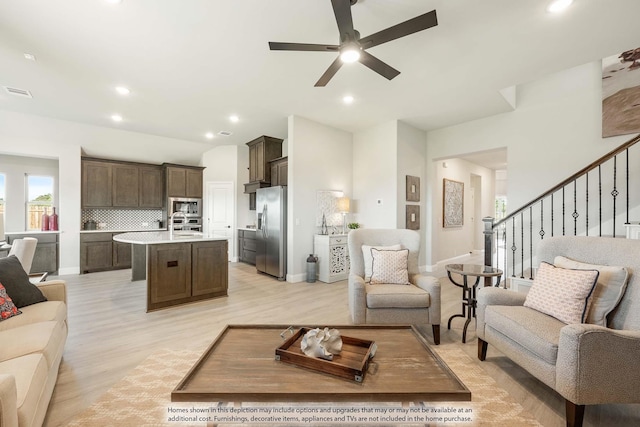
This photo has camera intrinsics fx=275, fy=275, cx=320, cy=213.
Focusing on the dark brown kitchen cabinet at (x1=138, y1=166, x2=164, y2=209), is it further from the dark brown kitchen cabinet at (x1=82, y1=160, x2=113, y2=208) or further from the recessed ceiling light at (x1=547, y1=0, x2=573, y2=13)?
the recessed ceiling light at (x1=547, y1=0, x2=573, y2=13)

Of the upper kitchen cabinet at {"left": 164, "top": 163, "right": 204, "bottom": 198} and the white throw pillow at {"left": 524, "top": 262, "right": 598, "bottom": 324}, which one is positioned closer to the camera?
the white throw pillow at {"left": 524, "top": 262, "right": 598, "bottom": 324}

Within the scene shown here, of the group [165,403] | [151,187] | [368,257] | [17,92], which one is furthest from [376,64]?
[151,187]

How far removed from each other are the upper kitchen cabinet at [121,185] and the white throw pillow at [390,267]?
19.6 ft

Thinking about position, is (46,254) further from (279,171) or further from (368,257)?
(368,257)

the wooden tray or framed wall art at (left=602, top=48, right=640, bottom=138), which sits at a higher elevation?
framed wall art at (left=602, top=48, right=640, bottom=138)

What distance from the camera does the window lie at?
5.63 metres

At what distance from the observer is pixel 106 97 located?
4.18 m

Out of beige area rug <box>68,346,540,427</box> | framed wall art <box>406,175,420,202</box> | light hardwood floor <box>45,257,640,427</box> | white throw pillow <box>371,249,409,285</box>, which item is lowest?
light hardwood floor <box>45,257,640,427</box>

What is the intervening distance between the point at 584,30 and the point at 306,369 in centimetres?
392

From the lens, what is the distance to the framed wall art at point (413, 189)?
18.0 feet

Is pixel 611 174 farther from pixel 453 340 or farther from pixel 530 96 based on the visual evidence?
pixel 453 340

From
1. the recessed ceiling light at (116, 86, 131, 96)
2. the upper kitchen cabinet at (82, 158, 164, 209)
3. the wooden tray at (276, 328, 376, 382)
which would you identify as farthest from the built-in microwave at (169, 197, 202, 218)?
the wooden tray at (276, 328, 376, 382)

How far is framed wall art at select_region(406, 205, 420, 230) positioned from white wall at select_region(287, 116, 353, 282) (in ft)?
4.96

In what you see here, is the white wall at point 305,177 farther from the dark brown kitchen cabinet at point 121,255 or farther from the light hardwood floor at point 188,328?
the dark brown kitchen cabinet at point 121,255
